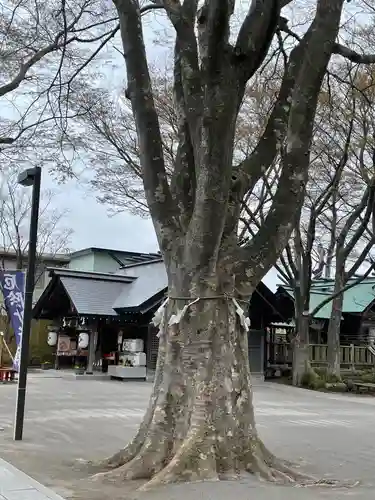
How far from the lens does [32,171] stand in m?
9.68

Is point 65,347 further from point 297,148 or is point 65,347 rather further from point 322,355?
point 297,148

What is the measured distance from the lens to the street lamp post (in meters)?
9.26

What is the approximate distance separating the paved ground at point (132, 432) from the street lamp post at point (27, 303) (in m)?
0.44

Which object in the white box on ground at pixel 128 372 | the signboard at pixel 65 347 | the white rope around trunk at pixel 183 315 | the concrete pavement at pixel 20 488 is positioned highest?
the white rope around trunk at pixel 183 315

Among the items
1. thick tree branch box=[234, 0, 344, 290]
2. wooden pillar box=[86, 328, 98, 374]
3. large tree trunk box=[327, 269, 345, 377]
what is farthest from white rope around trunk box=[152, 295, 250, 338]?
wooden pillar box=[86, 328, 98, 374]

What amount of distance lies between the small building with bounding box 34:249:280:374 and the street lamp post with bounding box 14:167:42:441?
1372 centimetres

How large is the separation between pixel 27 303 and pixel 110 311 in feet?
48.5

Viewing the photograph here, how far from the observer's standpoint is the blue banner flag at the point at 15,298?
9.73 meters

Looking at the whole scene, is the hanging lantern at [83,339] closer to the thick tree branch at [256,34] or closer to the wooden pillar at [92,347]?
the wooden pillar at [92,347]

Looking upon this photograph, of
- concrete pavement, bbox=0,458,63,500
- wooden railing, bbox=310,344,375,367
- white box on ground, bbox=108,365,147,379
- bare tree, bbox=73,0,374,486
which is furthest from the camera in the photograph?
wooden railing, bbox=310,344,375,367

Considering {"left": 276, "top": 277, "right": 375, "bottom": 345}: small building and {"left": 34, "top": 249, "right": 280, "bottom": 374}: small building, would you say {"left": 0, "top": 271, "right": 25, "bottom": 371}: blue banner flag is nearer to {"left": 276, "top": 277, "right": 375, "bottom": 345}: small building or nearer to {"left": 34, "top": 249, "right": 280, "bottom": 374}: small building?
{"left": 34, "top": 249, "right": 280, "bottom": 374}: small building

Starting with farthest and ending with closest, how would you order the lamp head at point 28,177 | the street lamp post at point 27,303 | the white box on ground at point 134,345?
the white box on ground at point 134,345
the lamp head at point 28,177
the street lamp post at point 27,303

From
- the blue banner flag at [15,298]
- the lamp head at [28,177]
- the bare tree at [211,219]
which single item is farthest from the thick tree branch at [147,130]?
the blue banner flag at [15,298]

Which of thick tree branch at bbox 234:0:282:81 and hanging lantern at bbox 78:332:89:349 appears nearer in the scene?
thick tree branch at bbox 234:0:282:81
